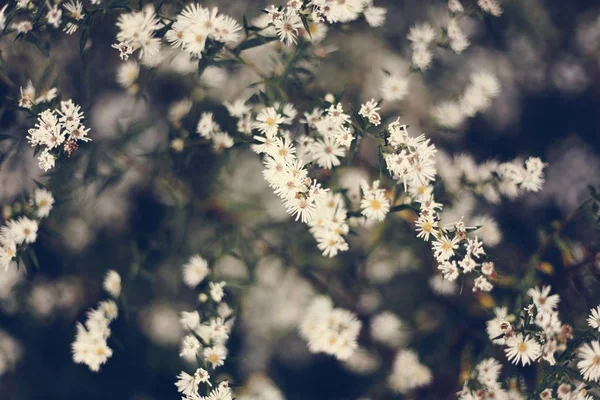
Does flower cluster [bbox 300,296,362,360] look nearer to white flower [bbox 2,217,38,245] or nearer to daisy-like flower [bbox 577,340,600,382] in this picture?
daisy-like flower [bbox 577,340,600,382]

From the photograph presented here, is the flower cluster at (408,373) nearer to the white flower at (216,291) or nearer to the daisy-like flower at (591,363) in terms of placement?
the daisy-like flower at (591,363)

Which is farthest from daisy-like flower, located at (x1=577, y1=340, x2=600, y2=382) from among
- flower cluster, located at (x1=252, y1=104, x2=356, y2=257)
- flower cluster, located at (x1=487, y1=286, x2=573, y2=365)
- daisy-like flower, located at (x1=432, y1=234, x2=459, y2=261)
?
flower cluster, located at (x1=252, y1=104, x2=356, y2=257)

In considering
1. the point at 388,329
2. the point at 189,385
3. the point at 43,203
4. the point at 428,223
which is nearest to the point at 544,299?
the point at 428,223

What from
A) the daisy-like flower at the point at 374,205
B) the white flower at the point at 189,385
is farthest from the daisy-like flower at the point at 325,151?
the white flower at the point at 189,385

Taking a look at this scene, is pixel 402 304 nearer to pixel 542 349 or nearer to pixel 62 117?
pixel 542 349

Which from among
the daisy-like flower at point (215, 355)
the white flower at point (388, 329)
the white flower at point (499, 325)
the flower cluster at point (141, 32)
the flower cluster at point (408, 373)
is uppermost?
the flower cluster at point (141, 32)

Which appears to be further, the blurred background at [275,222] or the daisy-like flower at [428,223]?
the blurred background at [275,222]

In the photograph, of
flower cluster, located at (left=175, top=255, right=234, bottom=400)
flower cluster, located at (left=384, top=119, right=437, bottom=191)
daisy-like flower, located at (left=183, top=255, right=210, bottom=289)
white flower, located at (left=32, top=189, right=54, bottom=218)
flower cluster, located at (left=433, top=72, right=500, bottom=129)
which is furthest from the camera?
flower cluster, located at (left=433, top=72, right=500, bottom=129)
